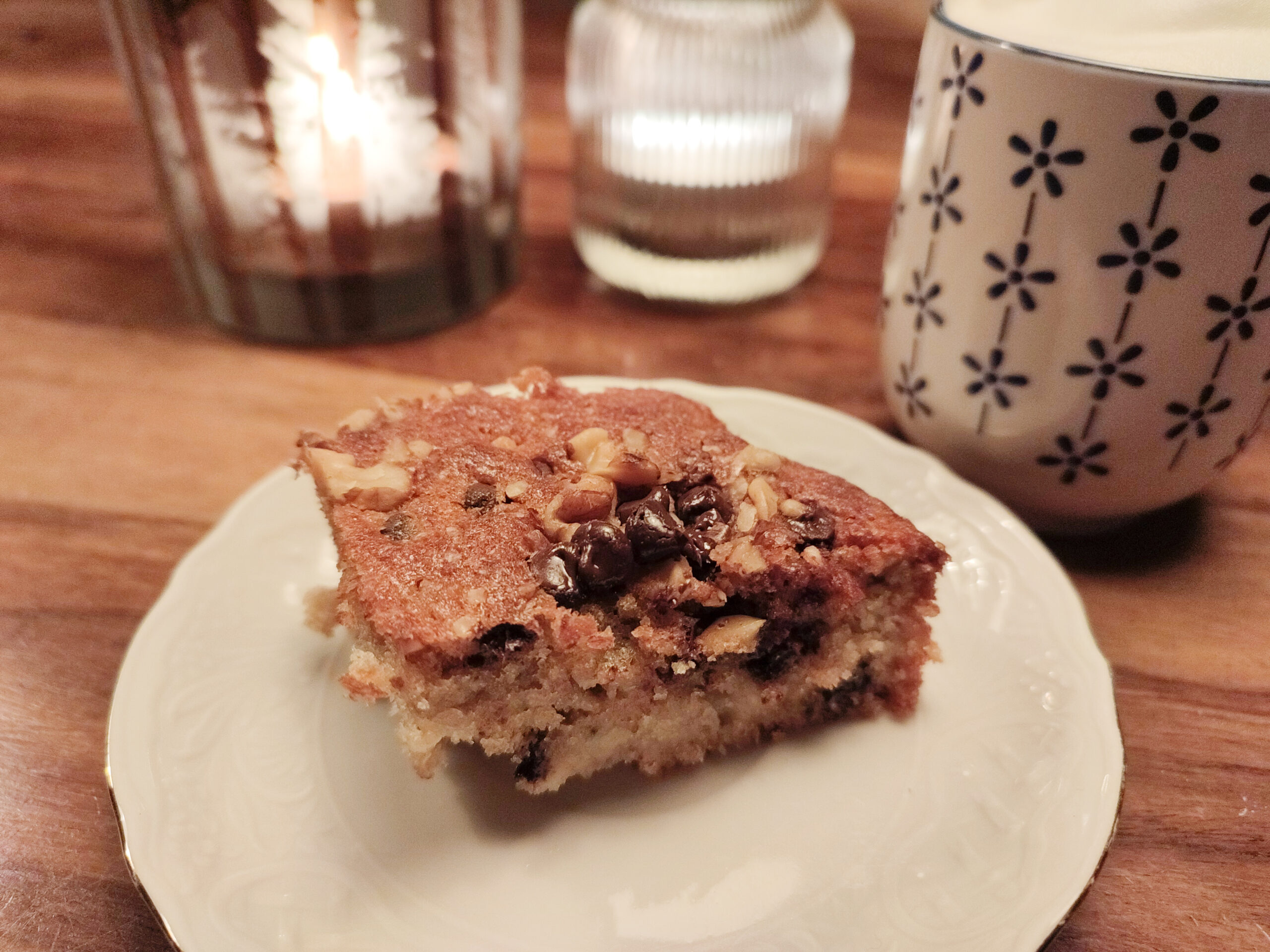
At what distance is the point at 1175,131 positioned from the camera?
0.94 metres

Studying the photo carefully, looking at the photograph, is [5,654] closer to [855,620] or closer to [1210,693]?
[855,620]

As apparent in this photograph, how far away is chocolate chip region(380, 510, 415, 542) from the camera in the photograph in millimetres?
955

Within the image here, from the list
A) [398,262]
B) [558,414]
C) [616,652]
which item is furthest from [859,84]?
[616,652]

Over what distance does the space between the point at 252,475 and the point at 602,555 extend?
714 millimetres

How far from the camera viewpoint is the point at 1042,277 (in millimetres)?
1085

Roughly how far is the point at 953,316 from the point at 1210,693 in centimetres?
53

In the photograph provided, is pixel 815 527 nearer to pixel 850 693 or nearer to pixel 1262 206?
pixel 850 693

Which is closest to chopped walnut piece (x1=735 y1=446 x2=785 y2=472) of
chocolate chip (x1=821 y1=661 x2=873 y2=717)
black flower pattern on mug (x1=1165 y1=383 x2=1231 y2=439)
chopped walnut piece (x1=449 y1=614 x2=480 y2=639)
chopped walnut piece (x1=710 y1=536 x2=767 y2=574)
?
chopped walnut piece (x1=710 y1=536 x2=767 y2=574)

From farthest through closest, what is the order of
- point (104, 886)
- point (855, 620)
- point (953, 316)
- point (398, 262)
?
point (398, 262)
point (953, 316)
point (855, 620)
point (104, 886)

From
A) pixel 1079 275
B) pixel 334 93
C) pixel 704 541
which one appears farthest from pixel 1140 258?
pixel 334 93

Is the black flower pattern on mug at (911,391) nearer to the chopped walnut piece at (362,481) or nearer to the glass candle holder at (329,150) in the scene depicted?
the chopped walnut piece at (362,481)

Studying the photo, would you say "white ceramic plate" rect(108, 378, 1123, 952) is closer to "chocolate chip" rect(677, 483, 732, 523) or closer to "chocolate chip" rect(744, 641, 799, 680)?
"chocolate chip" rect(744, 641, 799, 680)

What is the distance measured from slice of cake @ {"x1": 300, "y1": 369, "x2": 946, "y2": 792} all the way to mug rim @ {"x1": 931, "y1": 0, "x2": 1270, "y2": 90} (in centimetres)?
49

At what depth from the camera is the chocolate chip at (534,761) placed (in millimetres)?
964
